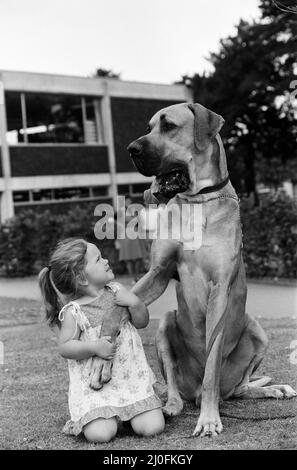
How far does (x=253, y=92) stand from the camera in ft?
126

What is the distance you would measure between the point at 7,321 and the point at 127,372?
7.60 meters

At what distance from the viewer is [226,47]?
132ft

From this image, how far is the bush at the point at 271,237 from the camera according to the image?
1457 cm

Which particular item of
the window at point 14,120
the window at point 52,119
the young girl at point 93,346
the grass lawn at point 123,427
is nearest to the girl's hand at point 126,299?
the young girl at point 93,346

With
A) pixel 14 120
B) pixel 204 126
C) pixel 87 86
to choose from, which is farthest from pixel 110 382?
pixel 87 86

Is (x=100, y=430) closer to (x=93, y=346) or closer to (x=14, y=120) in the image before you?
(x=93, y=346)

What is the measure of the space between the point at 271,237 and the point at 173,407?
426 inches

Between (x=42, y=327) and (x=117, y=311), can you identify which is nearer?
(x=117, y=311)

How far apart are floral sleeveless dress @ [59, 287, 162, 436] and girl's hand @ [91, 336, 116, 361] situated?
12 cm

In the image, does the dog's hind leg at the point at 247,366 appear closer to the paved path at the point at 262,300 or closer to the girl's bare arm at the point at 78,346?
the girl's bare arm at the point at 78,346

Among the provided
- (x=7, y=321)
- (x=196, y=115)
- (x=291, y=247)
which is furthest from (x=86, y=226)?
(x=196, y=115)

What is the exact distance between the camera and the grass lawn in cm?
390

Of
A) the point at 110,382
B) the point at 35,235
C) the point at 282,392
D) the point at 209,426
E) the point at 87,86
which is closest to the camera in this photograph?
the point at 209,426
